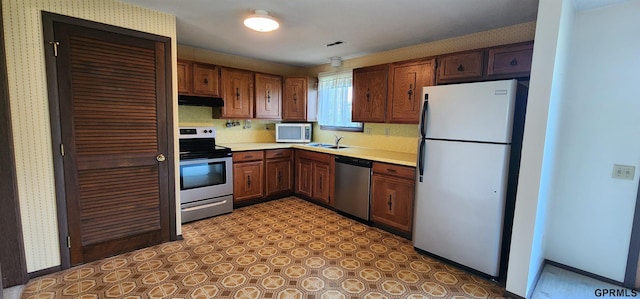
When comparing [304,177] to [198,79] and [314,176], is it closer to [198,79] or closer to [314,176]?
[314,176]

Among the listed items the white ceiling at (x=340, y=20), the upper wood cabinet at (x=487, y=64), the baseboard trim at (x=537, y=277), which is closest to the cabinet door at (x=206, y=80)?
the white ceiling at (x=340, y=20)

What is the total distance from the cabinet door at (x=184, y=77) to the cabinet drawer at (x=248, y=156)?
1.07 metres

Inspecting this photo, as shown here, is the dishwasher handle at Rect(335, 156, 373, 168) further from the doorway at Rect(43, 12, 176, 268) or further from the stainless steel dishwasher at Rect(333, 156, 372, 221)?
the doorway at Rect(43, 12, 176, 268)

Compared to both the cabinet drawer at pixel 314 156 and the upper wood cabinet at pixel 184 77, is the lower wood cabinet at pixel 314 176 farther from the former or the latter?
the upper wood cabinet at pixel 184 77

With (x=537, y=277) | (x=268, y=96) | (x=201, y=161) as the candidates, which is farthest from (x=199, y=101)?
(x=537, y=277)

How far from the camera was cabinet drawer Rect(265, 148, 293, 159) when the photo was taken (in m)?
4.32

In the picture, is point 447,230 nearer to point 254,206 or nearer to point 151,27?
point 254,206

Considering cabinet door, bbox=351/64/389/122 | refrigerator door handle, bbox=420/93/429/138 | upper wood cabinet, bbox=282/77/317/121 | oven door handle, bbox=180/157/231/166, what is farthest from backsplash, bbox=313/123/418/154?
oven door handle, bbox=180/157/231/166

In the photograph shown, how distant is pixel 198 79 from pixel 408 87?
278cm

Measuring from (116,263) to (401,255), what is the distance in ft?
8.78

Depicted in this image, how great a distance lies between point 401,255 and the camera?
9.15 feet

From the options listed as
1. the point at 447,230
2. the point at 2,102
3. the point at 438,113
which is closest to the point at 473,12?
the point at 438,113

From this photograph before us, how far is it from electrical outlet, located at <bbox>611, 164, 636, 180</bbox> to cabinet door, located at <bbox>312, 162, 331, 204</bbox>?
2.88 meters

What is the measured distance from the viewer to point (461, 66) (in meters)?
2.98
